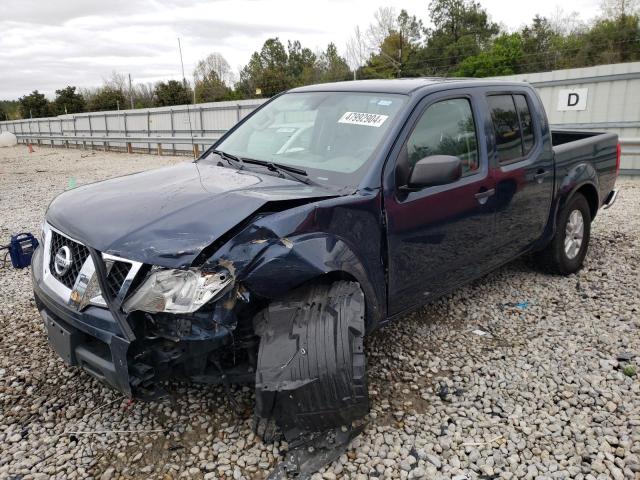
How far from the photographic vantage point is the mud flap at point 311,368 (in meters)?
2.36

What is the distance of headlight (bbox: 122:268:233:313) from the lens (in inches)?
89.0

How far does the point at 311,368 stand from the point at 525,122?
308 cm

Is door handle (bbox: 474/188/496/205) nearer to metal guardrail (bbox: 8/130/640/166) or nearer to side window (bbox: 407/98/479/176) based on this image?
side window (bbox: 407/98/479/176)

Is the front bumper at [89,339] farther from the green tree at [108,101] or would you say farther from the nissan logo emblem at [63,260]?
the green tree at [108,101]

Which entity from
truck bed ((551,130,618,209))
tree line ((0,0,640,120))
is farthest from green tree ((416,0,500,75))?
truck bed ((551,130,618,209))

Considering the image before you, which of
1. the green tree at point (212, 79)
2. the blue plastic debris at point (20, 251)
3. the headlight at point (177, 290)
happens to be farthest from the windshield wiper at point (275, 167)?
the green tree at point (212, 79)

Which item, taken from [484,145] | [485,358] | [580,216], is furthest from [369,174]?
[580,216]

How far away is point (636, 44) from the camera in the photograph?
34.6 meters

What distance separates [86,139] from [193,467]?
24.9 metres

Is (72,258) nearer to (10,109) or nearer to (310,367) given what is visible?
(310,367)

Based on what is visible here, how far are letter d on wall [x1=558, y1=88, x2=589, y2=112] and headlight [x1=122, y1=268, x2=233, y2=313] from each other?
1182cm

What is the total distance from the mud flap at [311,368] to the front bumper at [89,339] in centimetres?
63

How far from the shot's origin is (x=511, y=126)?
4117 mm

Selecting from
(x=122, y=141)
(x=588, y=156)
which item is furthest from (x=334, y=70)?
(x=588, y=156)
